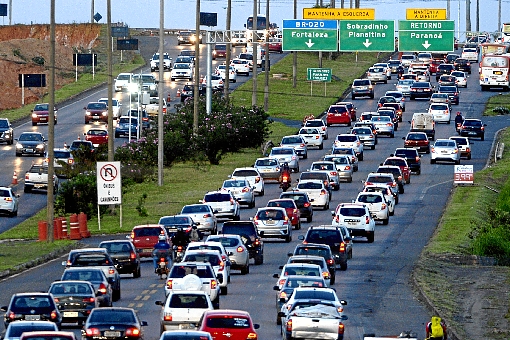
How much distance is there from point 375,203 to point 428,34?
1720 centimetres

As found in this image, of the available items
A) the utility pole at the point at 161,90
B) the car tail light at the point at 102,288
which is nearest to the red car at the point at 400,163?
the utility pole at the point at 161,90

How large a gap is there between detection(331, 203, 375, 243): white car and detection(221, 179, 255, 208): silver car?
32.2 ft

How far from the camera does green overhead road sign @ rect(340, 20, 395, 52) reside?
71.1 metres

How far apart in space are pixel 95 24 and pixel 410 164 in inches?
3885

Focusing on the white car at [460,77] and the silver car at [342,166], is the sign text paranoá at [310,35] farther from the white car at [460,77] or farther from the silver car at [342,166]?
the white car at [460,77]

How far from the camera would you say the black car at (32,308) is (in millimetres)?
29734

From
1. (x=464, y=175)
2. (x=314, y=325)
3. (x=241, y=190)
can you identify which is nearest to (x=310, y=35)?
(x=464, y=175)

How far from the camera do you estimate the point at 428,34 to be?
71.6 metres

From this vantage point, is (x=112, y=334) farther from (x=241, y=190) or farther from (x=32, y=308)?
(x=241, y=190)

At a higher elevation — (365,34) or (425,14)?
(425,14)

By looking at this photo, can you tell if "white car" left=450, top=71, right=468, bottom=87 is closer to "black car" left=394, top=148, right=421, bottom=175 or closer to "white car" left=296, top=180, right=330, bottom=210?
"black car" left=394, top=148, right=421, bottom=175

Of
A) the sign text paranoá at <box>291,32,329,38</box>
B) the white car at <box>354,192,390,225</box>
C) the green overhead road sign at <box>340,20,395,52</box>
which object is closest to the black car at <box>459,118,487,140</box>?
the green overhead road sign at <box>340,20,395,52</box>

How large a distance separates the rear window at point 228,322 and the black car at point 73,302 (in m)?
5.52

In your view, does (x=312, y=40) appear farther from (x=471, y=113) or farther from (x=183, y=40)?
(x=183, y=40)
